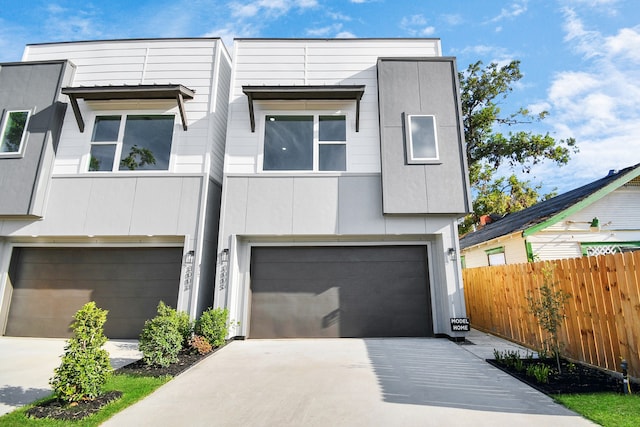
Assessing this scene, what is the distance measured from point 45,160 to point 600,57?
735 inches

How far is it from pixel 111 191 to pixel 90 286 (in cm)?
248

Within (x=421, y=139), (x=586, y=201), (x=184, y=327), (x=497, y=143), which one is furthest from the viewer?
(x=497, y=143)

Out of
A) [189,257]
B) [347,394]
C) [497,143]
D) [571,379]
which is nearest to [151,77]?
[189,257]

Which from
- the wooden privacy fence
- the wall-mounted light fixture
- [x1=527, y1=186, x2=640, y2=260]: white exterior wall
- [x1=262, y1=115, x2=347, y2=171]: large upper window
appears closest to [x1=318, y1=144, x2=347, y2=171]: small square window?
[x1=262, y1=115, x2=347, y2=171]: large upper window

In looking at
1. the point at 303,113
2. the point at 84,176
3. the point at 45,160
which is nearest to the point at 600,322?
the point at 303,113

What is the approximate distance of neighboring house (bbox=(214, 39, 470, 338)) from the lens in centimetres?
736

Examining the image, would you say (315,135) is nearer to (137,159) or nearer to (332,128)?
(332,128)

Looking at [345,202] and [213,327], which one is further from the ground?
[345,202]

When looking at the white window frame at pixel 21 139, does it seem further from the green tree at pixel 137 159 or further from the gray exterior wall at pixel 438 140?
the gray exterior wall at pixel 438 140

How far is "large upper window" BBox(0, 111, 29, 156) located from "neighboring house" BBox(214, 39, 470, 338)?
526 centimetres

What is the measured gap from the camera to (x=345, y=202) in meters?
7.47

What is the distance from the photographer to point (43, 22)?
882cm

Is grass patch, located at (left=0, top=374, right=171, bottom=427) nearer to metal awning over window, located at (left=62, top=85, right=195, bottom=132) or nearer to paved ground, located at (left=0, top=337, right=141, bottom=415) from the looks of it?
paved ground, located at (left=0, top=337, right=141, bottom=415)

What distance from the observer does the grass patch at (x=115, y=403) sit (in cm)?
311
